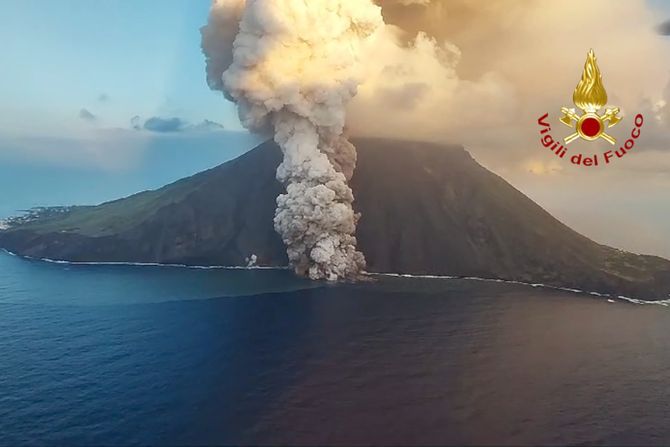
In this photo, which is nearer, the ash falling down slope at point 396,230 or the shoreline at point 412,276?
the shoreline at point 412,276

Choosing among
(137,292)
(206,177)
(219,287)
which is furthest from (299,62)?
(206,177)

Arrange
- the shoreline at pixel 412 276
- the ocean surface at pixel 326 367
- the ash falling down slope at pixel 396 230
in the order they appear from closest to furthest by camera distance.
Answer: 1. the ocean surface at pixel 326 367
2. the shoreline at pixel 412 276
3. the ash falling down slope at pixel 396 230

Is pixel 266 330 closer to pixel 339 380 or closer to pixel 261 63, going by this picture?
pixel 339 380

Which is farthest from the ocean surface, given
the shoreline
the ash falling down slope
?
the ash falling down slope

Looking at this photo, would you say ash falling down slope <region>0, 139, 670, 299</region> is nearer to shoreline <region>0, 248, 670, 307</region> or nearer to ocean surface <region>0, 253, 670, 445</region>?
shoreline <region>0, 248, 670, 307</region>

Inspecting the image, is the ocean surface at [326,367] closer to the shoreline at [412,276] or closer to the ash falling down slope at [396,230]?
the shoreline at [412,276]

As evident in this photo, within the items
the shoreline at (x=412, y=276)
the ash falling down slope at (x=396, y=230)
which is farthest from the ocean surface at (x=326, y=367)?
the ash falling down slope at (x=396, y=230)
